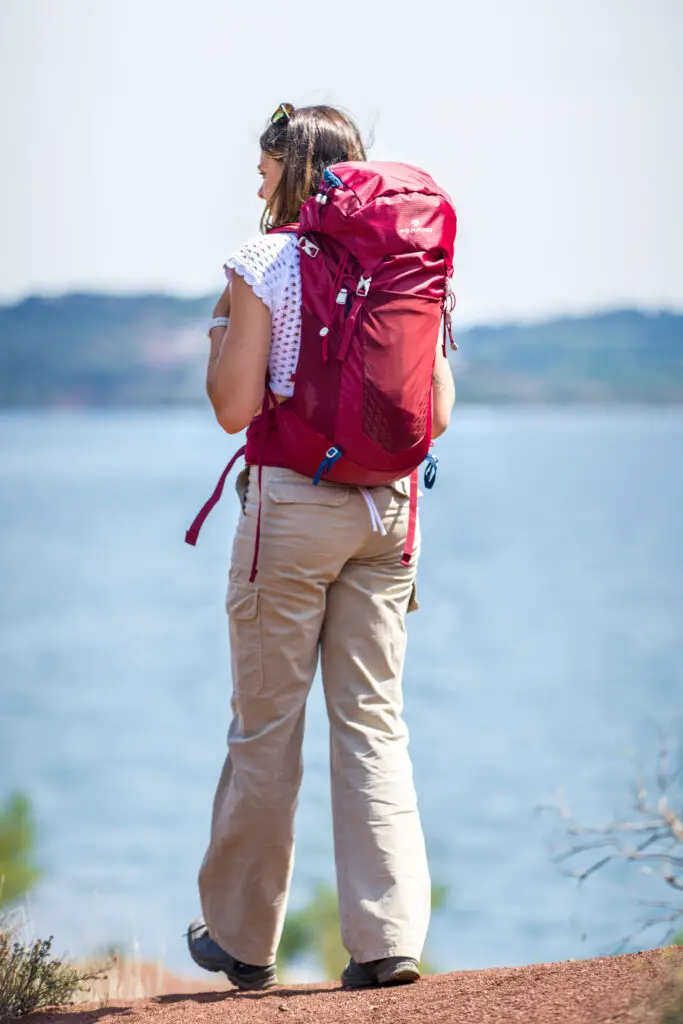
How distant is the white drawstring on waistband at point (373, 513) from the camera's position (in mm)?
2051

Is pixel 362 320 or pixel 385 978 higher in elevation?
pixel 362 320

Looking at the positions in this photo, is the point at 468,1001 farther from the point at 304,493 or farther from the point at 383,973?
the point at 304,493

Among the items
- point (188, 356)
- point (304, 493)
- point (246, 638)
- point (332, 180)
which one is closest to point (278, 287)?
point (332, 180)

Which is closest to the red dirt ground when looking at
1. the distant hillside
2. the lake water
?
the lake water

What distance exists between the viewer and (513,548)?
21.4 m

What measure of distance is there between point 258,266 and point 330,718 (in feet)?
2.44

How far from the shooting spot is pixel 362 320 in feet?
6.44

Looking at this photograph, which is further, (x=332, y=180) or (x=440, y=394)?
(x=440, y=394)

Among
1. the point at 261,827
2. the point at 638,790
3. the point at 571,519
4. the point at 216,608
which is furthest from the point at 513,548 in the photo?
the point at 261,827

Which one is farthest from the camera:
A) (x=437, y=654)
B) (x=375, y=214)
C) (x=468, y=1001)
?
(x=437, y=654)

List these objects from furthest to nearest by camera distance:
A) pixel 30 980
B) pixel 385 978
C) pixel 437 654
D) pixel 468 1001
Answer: pixel 437 654 → pixel 30 980 → pixel 385 978 → pixel 468 1001

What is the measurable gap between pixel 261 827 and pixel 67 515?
21.2 meters

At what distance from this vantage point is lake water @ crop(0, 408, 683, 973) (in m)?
10.5

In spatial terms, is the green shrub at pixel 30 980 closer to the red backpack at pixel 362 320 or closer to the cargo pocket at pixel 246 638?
the cargo pocket at pixel 246 638
